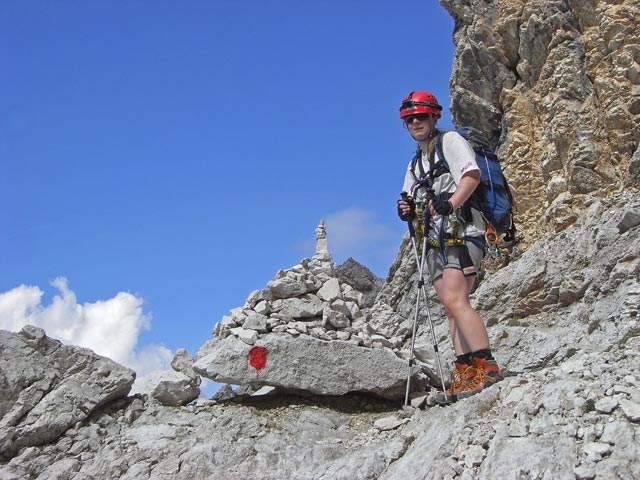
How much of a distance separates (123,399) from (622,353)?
7918 mm

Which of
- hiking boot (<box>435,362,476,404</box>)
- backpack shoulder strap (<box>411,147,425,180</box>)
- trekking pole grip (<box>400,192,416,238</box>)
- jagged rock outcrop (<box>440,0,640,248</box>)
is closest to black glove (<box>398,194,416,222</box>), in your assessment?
trekking pole grip (<box>400,192,416,238</box>)

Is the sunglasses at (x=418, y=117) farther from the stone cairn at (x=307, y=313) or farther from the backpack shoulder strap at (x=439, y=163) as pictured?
the stone cairn at (x=307, y=313)

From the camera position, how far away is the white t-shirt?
770 cm

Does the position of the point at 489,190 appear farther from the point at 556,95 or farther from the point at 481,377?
the point at 556,95

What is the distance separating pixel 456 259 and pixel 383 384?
10.5 ft

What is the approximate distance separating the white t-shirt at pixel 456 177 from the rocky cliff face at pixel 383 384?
205 cm

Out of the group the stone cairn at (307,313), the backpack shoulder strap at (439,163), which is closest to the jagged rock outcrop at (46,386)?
the stone cairn at (307,313)

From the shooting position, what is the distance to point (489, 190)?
26.2ft

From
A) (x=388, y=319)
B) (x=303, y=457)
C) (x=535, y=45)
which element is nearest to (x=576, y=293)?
(x=388, y=319)

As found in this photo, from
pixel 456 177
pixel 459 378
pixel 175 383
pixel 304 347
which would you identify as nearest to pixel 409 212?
pixel 456 177

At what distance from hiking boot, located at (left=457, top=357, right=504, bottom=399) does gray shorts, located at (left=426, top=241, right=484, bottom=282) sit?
3.74 feet

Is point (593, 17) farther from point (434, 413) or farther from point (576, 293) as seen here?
point (434, 413)

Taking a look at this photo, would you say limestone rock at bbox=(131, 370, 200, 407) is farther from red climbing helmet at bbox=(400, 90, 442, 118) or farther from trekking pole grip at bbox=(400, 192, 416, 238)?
red climbing helmet at bbox=(400, 90, 442, 118)

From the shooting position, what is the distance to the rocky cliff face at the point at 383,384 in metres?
5.80
